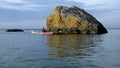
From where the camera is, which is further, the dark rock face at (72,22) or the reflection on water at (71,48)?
the dark rock face at (72,22)

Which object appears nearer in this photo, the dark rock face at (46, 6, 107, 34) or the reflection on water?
the reflection on water

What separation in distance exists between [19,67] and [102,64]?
726cm

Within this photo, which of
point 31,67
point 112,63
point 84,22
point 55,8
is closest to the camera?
point 31,67

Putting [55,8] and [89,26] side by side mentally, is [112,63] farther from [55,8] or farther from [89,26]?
[55,8]

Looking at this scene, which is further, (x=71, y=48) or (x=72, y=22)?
(x=72, y=22)

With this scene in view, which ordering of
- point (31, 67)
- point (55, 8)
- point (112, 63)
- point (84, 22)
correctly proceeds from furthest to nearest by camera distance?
point (55, 8) < point (84, 22) < point (112, 63) < point (31, 67)

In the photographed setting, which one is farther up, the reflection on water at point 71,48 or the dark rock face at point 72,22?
the dark rock face at point 72,22

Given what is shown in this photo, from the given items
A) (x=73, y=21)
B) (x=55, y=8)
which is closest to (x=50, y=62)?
(x=73, y=21)

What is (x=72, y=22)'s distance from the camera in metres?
112

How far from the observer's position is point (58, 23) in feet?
378

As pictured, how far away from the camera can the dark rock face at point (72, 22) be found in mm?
111500

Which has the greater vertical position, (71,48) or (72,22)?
(72,22)

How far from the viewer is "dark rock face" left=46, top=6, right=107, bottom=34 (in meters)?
112

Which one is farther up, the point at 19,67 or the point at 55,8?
the point at 55,8
